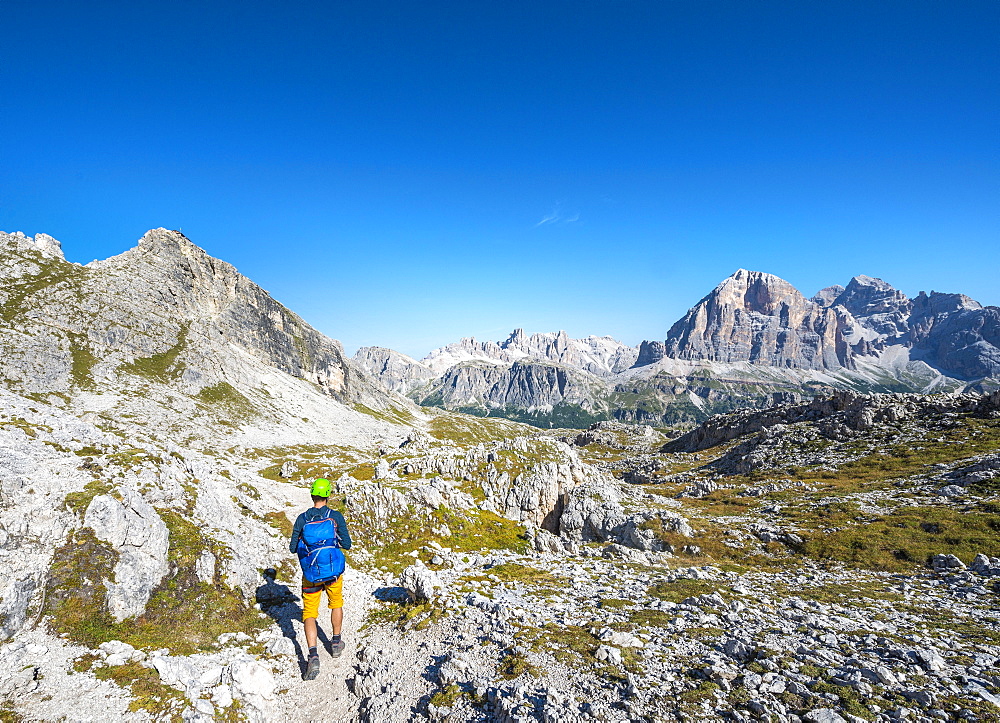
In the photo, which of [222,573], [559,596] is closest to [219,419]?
[222,573]

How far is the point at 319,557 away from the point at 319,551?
0.18 meters

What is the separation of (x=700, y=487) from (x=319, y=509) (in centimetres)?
6043

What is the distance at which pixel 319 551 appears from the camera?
40.0ft

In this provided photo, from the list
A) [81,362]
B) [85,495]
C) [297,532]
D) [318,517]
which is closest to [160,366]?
[81,362]

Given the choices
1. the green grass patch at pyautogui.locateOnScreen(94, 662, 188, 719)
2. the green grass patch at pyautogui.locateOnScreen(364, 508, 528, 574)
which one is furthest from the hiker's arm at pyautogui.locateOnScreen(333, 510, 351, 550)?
the green grass patch at pyautogui.locateOnScreen(364, 508, 528, 574)

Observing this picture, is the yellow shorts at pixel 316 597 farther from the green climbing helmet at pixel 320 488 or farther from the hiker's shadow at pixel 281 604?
the green climbing helmet at pixel 320 488

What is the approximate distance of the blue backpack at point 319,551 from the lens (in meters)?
12.1

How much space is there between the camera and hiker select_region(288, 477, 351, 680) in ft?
39.8

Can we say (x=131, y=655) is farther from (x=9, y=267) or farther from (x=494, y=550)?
(x=9, y=267)

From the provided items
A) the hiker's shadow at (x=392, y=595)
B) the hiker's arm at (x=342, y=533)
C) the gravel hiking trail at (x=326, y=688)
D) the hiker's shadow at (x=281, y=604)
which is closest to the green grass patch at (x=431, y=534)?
the hiker's shadow at (x=392, y=595)

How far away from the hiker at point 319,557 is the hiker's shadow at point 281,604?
1.27 meters

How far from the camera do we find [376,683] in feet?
36.0

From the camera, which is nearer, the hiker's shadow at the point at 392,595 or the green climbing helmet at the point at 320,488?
the green climbing helmet at the point at 320,488

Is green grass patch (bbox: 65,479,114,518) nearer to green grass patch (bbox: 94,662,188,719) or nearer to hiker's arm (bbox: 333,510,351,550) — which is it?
green grass patch (bbox: 94,662,188,719)
